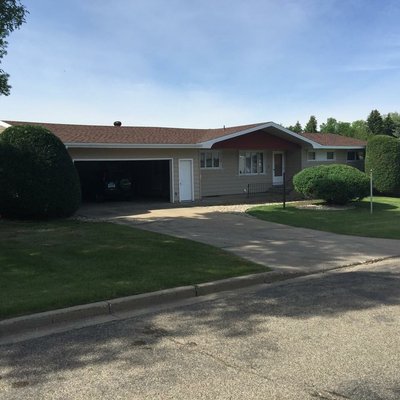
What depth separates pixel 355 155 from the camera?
3139cm

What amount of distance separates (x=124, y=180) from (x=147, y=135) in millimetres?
2404

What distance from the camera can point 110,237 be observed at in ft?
38.8

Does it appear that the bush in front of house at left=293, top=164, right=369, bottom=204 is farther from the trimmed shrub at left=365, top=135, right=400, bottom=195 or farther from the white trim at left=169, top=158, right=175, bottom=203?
the trimmed shrub at left=365, top=135, right=400, bottom=195

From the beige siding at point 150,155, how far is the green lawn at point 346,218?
470 cm

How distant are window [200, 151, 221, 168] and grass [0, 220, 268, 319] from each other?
12.4 metres

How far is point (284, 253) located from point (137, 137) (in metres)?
13.4

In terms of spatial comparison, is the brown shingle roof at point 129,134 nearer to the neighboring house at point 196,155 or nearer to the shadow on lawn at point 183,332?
the neighboring house at point 196,155

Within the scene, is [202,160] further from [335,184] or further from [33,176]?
[33,176]

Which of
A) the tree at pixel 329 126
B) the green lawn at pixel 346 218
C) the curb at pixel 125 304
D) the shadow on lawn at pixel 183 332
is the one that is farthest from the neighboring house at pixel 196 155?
the tree at pixel 329 126

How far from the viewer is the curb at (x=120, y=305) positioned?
584 cm

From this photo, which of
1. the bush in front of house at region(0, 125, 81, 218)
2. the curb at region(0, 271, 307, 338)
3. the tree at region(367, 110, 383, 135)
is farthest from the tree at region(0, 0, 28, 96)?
the tree at region(367, 110, 383, 135)

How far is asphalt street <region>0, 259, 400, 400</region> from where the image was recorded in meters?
4.16

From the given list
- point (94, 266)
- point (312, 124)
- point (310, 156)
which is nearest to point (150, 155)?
point (310, 156)

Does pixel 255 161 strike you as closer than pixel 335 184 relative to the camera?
No
